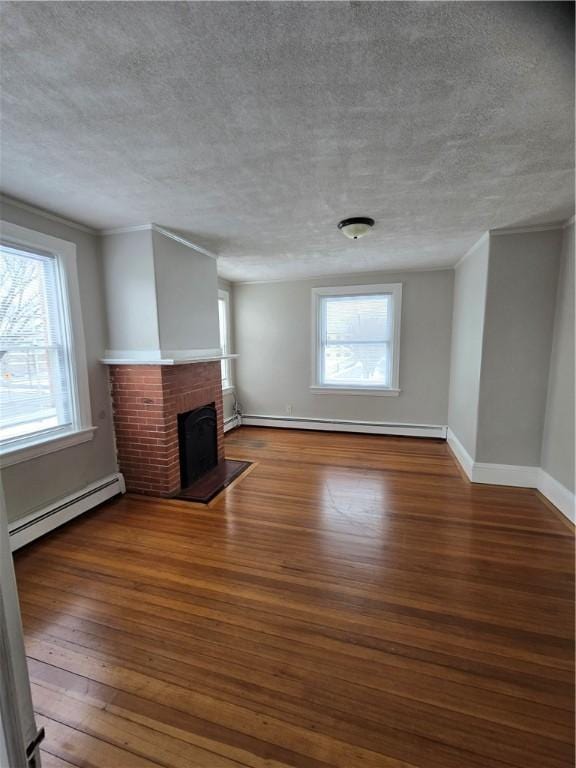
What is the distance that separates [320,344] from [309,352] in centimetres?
23

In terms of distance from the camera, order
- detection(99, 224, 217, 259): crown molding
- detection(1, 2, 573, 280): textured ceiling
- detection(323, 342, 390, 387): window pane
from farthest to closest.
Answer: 1. detection(323, 342, 390, 387): window pane
2. detection(99, 224, 217, 259): crown molding
3. detection(1, 2, 573, 280): textured ceiling

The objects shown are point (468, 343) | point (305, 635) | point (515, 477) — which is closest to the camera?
point (305, 635)

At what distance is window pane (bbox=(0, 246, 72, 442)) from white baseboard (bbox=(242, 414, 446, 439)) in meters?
3.29

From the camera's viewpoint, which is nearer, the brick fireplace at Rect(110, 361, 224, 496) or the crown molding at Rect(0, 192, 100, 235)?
the crown molding at Rect(0, 192, 100, 235)

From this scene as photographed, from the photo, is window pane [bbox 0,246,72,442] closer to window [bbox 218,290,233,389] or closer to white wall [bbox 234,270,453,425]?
window [bbox 218,290,233,389]

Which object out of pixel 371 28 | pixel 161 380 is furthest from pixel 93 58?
pixel 161 380

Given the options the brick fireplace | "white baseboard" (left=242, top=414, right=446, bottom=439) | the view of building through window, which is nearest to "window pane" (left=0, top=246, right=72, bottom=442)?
the brick fireplace

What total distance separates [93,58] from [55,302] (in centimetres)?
206

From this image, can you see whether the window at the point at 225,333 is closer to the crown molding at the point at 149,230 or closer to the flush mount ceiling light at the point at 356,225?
the crown molding at the point at 149,230

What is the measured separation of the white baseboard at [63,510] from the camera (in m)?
2.43

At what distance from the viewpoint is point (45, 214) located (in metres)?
2.58

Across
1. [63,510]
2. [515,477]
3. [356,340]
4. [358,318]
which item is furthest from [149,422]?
[515,477]

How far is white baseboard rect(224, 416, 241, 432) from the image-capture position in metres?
5.52

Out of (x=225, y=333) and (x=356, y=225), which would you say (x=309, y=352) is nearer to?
(x=225, y=333)
